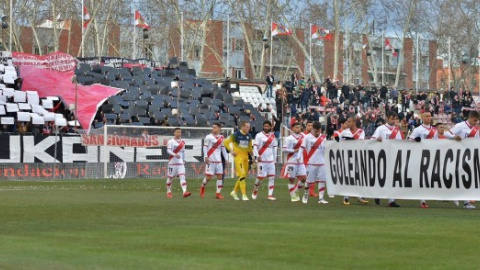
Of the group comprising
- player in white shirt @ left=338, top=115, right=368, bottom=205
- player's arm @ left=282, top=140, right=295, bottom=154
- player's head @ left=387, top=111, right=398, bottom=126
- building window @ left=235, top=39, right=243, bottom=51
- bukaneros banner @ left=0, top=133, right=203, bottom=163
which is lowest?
bukaneros banner @ left=0, top=133, right=203, bottom=163

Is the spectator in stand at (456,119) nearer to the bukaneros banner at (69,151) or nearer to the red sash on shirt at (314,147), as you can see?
the bukaneros banner at (69,151)

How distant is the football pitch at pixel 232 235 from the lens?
48.2 feet

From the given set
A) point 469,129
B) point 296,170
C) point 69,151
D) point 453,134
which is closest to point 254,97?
point 69,151

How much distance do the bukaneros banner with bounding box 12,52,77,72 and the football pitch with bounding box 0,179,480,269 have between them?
3195 centimetres

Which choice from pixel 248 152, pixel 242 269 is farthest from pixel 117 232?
pixel 248 152

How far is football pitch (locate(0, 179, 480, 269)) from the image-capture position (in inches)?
578

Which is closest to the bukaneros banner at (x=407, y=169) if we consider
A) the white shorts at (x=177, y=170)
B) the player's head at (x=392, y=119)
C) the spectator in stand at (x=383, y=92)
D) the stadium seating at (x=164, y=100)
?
the player's head at (x=392, y=119)

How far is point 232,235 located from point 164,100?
1774 inches

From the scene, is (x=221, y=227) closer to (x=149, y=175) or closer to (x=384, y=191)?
(x=384, y=191)

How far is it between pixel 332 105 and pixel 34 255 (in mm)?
57345

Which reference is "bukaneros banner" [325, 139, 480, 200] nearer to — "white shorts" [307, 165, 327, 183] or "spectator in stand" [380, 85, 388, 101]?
"white shorts" [307, 165, 327, 183]

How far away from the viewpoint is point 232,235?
18.4m

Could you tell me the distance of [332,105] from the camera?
2830 inches

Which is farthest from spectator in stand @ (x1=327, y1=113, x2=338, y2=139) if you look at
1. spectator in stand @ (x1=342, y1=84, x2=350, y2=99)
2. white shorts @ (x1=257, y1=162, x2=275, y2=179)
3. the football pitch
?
the football pitch
